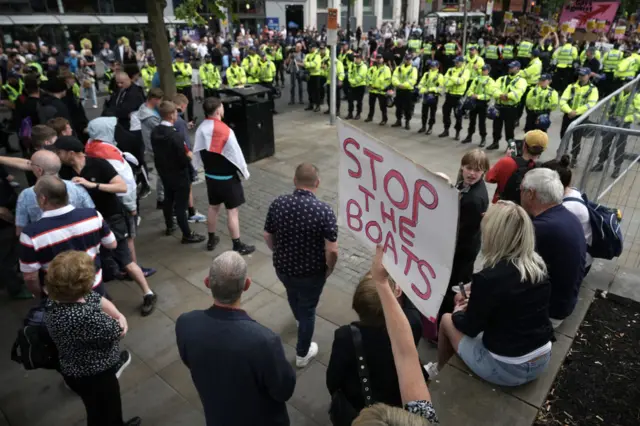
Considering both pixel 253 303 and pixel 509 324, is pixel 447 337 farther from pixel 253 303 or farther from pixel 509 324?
pixel 253 303

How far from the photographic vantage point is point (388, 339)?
7.30ft

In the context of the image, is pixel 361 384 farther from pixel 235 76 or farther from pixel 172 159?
pixel 235 76

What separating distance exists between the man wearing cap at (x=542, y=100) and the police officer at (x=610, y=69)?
16.8 ft

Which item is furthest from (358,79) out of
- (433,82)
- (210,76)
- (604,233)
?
(604,233)

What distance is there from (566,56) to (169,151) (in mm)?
14383

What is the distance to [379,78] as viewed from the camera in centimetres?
1209

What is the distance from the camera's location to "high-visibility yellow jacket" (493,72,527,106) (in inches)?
386

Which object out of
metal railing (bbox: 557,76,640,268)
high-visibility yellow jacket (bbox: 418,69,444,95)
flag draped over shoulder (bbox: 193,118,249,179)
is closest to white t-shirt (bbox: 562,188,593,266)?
metal railing (bbox: 557,76,640,268)

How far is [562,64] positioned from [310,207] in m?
15.1

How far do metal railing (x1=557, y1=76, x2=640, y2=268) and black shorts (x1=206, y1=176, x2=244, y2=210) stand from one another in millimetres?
3892

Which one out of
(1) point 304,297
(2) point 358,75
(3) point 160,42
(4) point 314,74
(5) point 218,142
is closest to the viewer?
(1) point 304,297

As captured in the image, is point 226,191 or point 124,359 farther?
point 226,191

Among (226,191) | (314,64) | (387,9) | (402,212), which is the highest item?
(387,9)

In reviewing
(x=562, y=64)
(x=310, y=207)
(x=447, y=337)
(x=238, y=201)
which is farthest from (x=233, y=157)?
(x=562, y=64)
